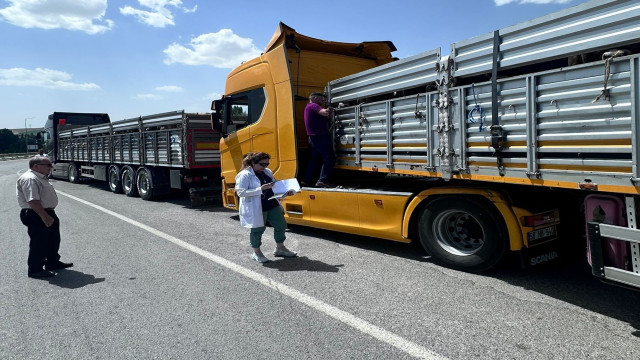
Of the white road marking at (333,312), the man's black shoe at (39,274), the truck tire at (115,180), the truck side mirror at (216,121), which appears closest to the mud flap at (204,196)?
the truck side mirror at (216,121)

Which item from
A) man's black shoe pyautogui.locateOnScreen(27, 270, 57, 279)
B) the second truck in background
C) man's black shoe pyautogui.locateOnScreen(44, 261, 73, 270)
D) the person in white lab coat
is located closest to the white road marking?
the person in white lab coat

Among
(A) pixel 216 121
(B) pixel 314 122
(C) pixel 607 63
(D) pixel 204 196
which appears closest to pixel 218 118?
(A) pixel 216 121

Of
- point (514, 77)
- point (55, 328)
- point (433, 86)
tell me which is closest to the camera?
point (55, 328)

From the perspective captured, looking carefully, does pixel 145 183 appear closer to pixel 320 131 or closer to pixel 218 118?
pixel 218 118

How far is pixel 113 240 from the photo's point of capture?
6867mm

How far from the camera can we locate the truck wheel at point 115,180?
1373cm

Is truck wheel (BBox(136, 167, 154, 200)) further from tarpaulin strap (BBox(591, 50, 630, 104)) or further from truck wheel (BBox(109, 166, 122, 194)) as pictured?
tarpaulin strap (BBox(591, 50, 630, 104))

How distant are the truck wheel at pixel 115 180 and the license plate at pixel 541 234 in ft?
41.4

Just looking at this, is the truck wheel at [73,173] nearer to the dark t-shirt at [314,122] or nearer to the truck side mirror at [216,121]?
the truck side mirror at [216,121]

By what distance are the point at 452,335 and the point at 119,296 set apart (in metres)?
3.16

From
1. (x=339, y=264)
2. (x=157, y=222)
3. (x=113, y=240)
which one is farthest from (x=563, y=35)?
(x=157, y=222)

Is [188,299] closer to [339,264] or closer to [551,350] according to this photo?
[339,264]

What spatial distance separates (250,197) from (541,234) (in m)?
3.20

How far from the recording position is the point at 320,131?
6219mm
